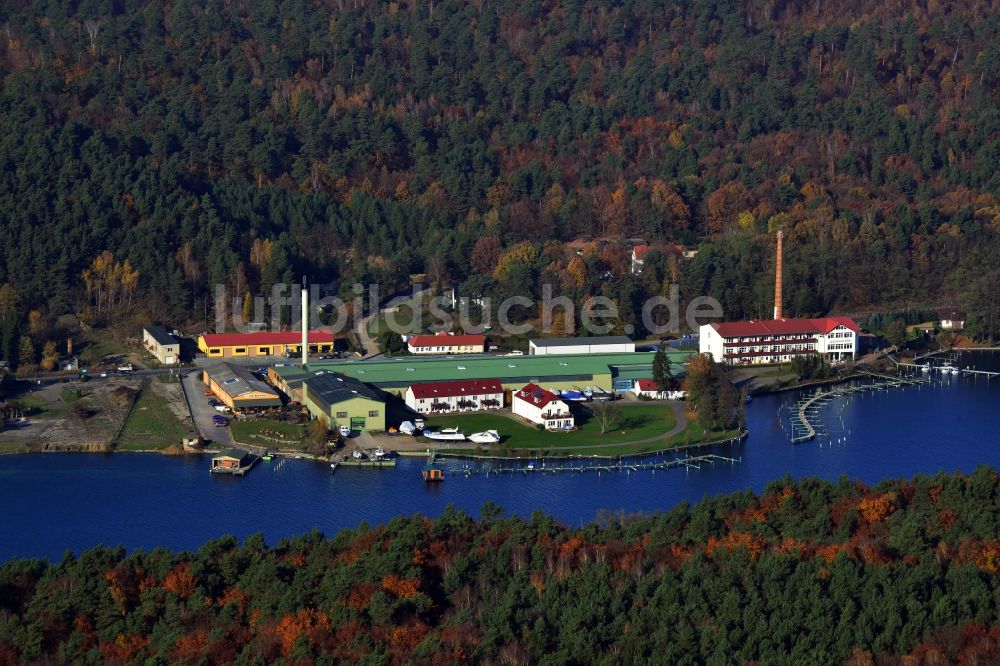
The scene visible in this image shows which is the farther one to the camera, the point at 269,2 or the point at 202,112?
the point at 269,2

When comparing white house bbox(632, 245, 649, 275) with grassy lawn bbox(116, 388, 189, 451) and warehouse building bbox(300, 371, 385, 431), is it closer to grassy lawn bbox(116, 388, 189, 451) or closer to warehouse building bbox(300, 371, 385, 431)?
warehouse building bbox(300, 371, 385, 431)

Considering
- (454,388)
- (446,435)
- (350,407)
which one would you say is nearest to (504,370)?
(454,388)

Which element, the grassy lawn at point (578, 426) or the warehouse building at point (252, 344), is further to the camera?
the warehouse building at point (252, 344)

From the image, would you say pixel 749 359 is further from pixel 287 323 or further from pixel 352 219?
pixel 352 219

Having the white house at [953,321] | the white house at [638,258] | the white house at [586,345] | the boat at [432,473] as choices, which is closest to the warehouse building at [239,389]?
the boat at [432,473]

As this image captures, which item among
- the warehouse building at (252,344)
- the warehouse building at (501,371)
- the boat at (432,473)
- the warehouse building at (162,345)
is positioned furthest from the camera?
the warehouse building at (252,344)

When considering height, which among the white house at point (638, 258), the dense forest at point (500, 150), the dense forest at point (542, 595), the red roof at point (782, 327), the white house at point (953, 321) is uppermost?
the dense forest at point (500, 150)

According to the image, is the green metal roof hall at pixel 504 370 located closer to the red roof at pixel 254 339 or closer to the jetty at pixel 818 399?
the red roof at pixel 254 339

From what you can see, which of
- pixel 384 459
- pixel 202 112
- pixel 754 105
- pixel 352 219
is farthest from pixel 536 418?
pixel 754 105
